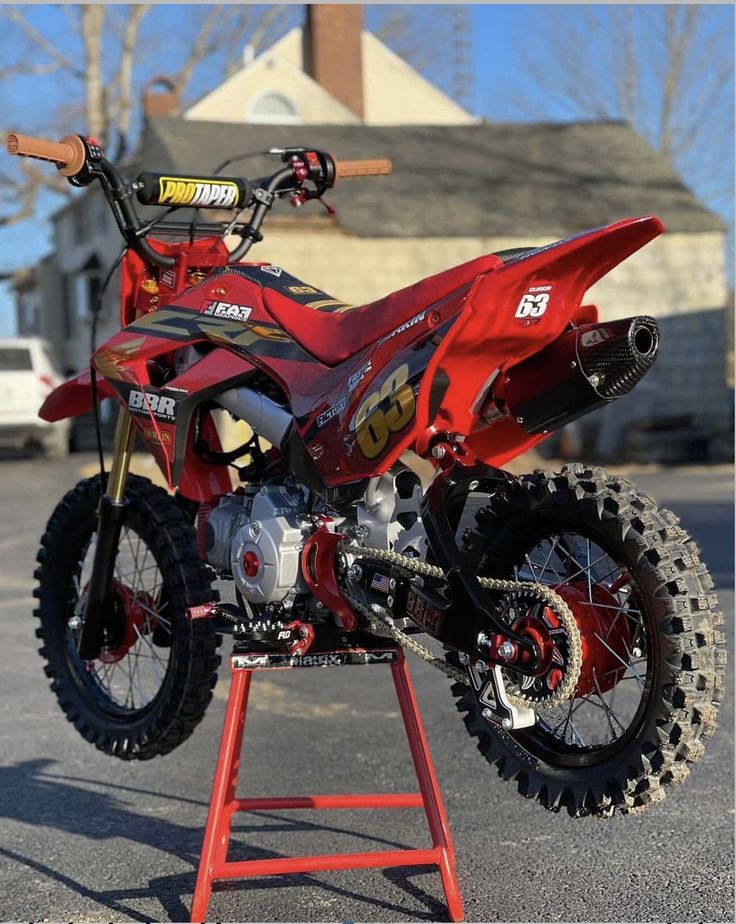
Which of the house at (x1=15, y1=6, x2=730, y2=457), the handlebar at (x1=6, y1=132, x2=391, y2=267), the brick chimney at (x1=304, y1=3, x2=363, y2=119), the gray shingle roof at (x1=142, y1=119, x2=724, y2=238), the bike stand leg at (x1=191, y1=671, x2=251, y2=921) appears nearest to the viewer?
the bike stand leg at (x1=191, y1=671, x2=251, y2=921)

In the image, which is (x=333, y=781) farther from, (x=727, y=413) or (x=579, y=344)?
(x=727, y=413)

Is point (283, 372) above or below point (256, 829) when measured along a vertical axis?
above

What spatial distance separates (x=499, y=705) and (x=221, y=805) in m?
0.93

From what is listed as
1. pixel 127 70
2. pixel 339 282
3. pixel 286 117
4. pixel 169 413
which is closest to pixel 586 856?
pixel 169 413

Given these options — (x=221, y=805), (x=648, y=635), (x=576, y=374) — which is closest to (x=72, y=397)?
(x=221, y=805)

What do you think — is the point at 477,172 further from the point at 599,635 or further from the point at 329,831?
the point at 599,635

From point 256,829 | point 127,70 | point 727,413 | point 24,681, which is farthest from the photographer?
point 127,70

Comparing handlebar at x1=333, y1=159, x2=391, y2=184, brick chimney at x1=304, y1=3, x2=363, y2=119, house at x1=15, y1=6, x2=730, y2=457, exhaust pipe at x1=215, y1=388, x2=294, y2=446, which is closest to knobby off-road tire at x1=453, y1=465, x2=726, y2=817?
exhaust pipe at x1=215, y1=388, x2=294, y2=446

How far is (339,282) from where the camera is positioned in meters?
21.5

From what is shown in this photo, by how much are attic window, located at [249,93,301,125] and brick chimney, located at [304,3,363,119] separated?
1979 mm

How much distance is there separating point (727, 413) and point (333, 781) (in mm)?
19417

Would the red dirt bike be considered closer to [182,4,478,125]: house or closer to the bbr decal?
the bbr decal

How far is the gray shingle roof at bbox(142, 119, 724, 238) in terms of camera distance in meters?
22.5

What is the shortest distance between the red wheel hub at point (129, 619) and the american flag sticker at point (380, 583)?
123 cm
